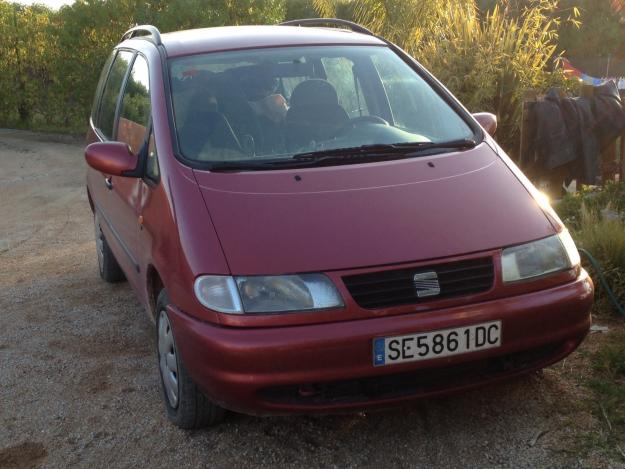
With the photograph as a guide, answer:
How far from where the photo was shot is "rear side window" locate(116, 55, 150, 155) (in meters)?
4.48

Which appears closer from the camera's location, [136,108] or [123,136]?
[136,108]

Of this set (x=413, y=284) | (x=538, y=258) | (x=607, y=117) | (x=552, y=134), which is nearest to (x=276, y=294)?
(x=413, y=284)

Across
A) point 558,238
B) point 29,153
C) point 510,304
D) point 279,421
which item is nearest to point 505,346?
point 510,304

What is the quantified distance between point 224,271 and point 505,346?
1101 millimetres

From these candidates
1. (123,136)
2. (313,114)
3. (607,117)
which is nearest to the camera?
(313,114)

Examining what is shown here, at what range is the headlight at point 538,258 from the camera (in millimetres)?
3393

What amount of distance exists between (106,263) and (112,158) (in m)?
2.25

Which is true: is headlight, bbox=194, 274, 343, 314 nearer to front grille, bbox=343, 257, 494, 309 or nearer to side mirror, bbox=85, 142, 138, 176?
front grille, bbox=343, 257, 494, 309

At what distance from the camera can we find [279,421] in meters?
3.84

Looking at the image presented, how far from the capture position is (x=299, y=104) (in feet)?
14.6

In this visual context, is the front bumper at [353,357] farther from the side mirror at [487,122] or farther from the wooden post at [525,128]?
the wooden post at [525,128]

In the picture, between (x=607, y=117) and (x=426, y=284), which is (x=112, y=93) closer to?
(x=426, y=284)

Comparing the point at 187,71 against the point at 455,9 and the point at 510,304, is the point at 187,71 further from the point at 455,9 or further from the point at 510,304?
the point at 455,9

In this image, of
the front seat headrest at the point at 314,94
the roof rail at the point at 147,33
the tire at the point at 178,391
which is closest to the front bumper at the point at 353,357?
the tire at the point at 178,391
